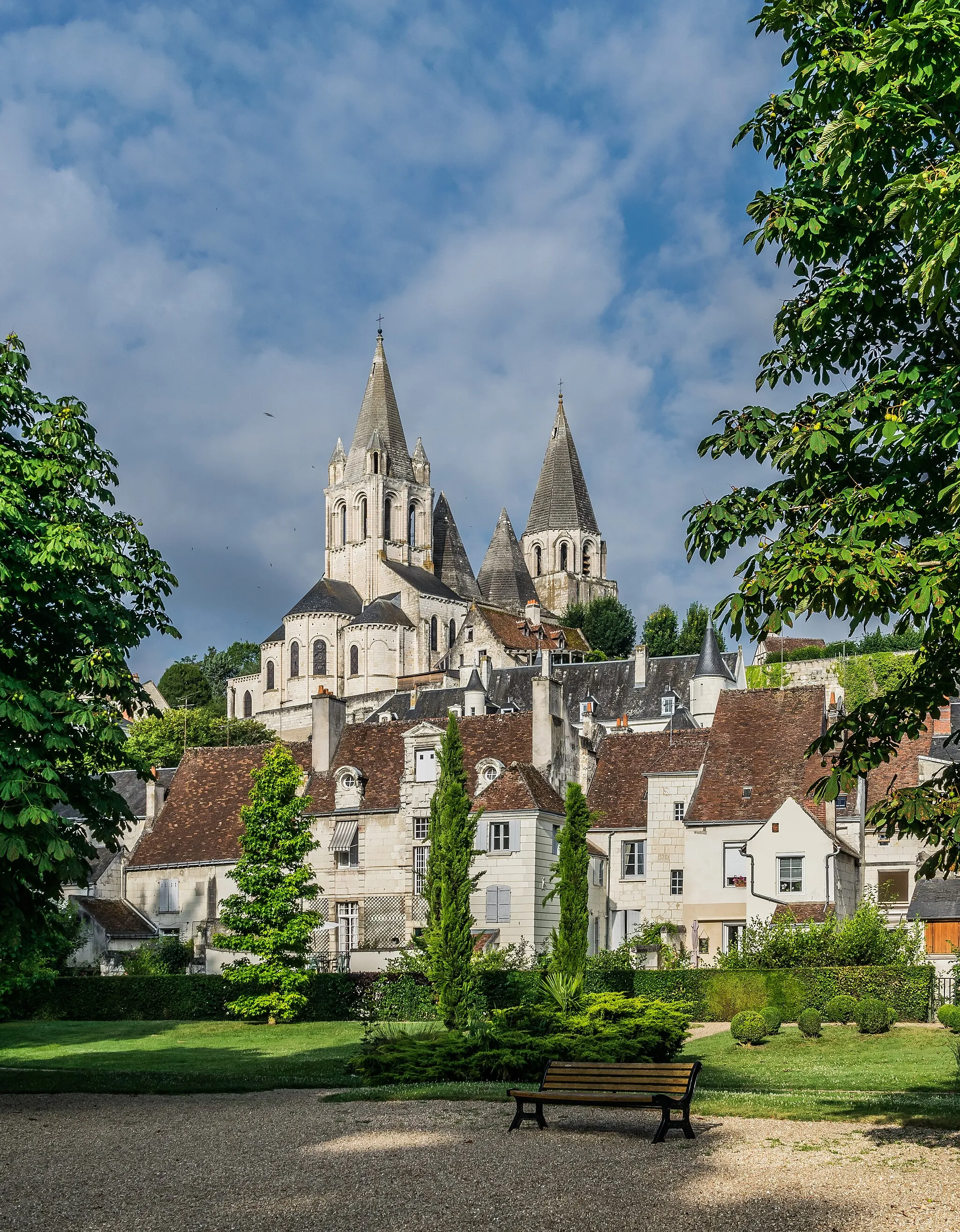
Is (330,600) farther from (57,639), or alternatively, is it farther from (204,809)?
(57,639)

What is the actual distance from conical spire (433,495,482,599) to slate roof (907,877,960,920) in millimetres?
98525

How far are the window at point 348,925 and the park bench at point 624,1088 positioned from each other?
30.7m

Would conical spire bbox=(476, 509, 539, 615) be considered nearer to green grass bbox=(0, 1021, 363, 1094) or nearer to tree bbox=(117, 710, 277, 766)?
tree bbox=(117, 710, 277, 766)

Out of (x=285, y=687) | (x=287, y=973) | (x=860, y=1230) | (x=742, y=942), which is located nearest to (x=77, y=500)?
(x=860, y=1230)

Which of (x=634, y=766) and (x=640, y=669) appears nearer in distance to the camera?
(x=634, y=766)

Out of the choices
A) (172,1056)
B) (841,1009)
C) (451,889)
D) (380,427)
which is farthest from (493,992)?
(380,427)

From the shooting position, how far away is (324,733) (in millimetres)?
48062

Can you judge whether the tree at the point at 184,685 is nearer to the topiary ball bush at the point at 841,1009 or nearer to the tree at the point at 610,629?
the tree at the point at 610,629

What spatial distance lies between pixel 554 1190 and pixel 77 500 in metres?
10.7

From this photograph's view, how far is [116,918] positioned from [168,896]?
1867 millimetres

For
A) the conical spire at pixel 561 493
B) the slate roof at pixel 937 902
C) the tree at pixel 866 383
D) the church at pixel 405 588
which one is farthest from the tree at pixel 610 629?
the tree at pixel 866 383

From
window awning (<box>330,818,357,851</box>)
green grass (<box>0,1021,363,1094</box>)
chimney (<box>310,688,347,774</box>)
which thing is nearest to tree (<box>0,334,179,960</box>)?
green grass (<box>0,1021,363,1094</box>)

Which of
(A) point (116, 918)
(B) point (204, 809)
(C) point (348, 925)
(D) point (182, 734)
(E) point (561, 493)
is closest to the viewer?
(C) point (348, 925)

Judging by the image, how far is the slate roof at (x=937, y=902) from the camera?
3622cm
